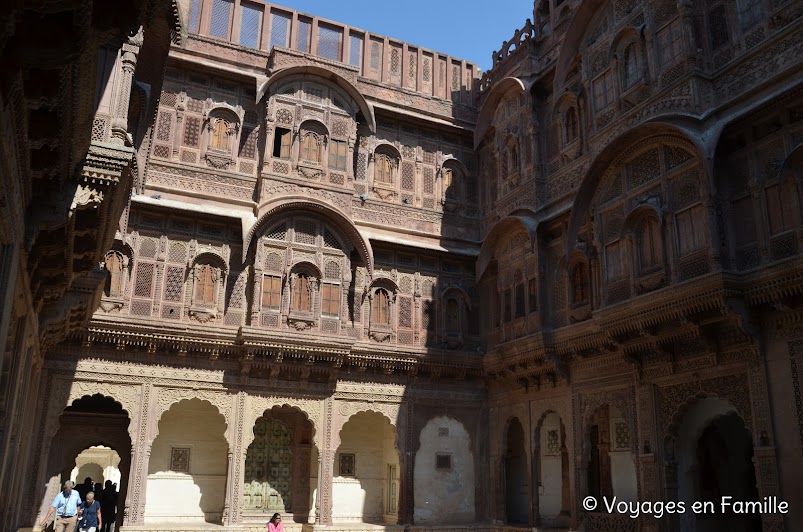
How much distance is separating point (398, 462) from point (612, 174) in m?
8.08

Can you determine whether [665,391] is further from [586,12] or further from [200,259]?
[200,259]

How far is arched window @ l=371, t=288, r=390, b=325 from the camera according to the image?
16828 mm

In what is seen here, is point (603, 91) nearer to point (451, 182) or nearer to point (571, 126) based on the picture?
point (571, 126)

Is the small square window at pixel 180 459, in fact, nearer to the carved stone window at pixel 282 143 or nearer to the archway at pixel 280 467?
the archway at pixel 280 467

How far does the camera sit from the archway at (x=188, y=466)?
15.2m

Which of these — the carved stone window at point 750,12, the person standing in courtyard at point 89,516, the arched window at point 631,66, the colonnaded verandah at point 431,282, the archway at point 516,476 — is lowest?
the person standing in courtyard at point 89,516

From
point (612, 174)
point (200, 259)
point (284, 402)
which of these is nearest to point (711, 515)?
point (612, 174)

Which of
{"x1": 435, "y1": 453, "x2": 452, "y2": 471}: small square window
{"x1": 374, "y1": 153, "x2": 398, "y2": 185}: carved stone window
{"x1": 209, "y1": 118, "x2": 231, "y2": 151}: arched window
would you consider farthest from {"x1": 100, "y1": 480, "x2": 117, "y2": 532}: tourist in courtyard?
{"x1": 374, "y1": 153, "x2": 398, "y2": 185}: carved stone window

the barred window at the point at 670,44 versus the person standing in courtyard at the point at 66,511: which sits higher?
the barred window at the point at 670,44

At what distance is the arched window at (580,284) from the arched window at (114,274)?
8961 mm

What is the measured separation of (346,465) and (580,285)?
703cm

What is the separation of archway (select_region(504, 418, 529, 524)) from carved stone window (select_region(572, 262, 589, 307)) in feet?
12.8

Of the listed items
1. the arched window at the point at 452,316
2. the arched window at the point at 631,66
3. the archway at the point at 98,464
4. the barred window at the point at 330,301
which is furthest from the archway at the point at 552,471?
the archway at the point at 98,464

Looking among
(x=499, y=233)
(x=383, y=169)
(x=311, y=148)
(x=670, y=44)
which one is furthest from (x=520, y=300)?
(x=670, y=44)
